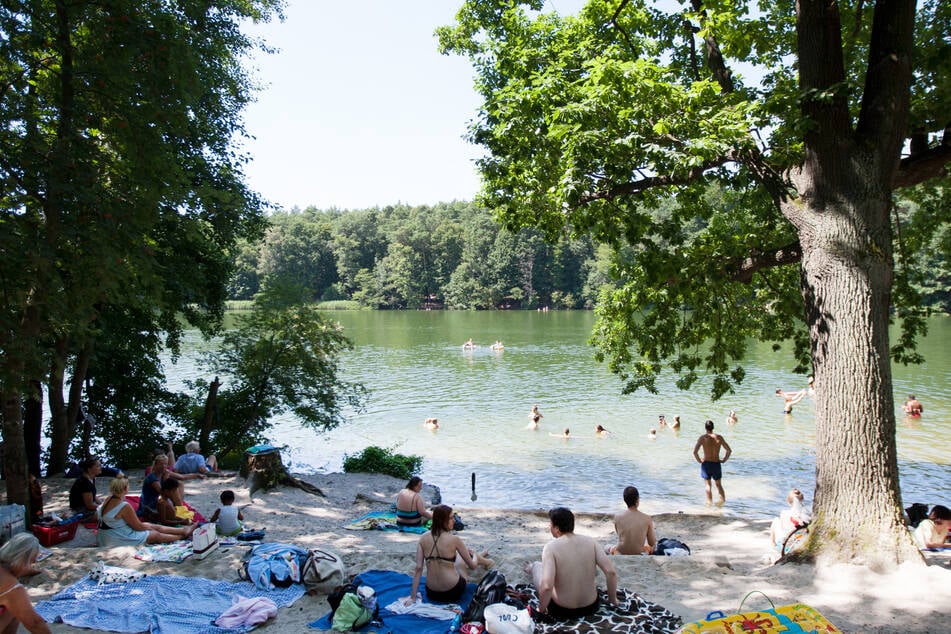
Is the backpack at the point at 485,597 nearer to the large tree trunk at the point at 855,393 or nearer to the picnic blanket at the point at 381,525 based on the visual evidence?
the large tree trunk at the point at 855,393

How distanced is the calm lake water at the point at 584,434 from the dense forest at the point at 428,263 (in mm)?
50836

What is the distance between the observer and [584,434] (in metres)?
21.2

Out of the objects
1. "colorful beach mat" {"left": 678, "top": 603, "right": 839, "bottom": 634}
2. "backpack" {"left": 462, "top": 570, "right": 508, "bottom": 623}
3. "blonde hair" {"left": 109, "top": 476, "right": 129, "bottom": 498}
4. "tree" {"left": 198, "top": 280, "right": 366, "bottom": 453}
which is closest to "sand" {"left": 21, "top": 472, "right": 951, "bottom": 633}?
"blonde hair" {"left": 109, "top": 476, "right": 129, "bottom": 498}

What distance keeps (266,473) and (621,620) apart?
8.89 meters

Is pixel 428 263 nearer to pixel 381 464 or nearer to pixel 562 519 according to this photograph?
pixel 381 464

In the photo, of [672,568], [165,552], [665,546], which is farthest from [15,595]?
[665,546]

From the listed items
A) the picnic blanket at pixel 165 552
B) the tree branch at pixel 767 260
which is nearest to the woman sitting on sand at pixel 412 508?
the picnic blanket at pixel 165 552

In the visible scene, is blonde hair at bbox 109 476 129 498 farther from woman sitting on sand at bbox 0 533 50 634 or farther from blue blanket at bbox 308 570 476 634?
blue blanket at bbox 308 570 476 634

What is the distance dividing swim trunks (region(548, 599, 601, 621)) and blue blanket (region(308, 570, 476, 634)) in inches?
35.7

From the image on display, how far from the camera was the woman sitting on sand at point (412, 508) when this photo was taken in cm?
992

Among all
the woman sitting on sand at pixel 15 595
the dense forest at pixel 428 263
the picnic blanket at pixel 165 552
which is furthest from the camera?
the dense forest at pixel 428 263

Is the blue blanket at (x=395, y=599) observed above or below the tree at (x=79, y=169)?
below

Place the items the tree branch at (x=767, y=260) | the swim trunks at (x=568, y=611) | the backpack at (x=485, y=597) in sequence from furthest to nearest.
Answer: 1. the tree branch at (x=767, y=260)
2. the backpack at (x=485, y=597)
3. the swim trunks at (x=568, y=611)

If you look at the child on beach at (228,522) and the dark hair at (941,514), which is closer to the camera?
the dark hair at (941,514)
